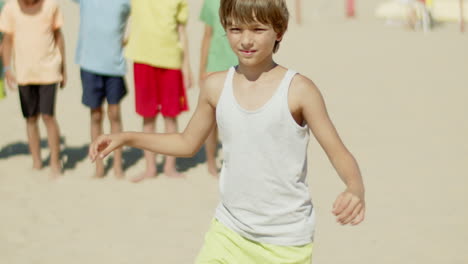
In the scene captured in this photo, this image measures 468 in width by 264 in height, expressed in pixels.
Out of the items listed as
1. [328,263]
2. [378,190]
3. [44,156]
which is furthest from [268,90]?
[44,156]

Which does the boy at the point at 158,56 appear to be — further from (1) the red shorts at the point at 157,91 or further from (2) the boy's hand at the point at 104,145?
(2) the boy's hand at the point at 104,145

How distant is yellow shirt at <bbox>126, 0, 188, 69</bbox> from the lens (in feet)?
21.4

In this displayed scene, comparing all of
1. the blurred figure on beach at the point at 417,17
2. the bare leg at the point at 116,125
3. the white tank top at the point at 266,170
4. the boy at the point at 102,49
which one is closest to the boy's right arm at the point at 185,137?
the white tank top at the point at 266,170

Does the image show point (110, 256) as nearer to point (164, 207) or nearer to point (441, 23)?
point (164, 207)

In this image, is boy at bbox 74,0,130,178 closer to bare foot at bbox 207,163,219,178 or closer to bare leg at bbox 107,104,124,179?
bare leg at bbox 107,104,124,179

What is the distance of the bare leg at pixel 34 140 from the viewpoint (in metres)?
7.03

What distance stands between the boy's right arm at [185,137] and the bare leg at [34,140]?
13.4ft

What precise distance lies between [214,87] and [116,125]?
3.97 meters

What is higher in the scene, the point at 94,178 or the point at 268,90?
the point at 268,90

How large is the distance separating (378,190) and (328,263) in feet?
5.27

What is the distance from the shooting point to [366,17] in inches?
690

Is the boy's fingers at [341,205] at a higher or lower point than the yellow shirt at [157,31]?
higher

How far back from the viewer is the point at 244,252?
309 centimetres

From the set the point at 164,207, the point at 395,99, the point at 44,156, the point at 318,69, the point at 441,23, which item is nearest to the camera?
the point at 164,207
